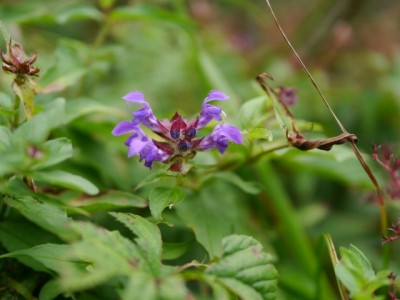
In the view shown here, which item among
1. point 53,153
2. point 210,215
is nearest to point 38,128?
point 53,153

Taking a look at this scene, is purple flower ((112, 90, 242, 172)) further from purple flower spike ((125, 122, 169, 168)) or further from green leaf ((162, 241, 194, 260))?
green leaf ((162, 241, 194, 260))

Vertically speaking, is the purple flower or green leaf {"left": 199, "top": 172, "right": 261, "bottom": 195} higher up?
the purple flower

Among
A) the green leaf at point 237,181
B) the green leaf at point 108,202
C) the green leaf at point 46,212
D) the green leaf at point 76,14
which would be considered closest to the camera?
the green leaf at point 46,212

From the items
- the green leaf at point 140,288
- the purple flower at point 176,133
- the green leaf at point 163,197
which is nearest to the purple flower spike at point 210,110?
the purple flower at point 176,133

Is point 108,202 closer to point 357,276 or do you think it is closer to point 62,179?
point 62,179

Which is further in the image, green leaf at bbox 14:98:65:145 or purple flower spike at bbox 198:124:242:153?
purple flower spike at bbox 198:124:242:153

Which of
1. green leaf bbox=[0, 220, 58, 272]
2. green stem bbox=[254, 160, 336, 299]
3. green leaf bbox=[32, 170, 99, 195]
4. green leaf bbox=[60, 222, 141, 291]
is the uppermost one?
green leaf bbox=[32, 170, 99, 195]

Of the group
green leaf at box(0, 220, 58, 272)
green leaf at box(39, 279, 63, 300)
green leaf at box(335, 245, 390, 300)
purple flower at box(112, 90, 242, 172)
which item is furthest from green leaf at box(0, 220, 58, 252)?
green leaf at box(335, 245, 390, 300)

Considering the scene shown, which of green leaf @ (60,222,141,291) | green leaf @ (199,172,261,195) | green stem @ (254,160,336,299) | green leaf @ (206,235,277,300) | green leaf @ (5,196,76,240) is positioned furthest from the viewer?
green stem @ (254,160,336,299)

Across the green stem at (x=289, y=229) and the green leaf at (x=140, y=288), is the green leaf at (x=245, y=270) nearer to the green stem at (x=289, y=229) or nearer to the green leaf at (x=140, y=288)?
the green leaf at (x=140, y=288)
